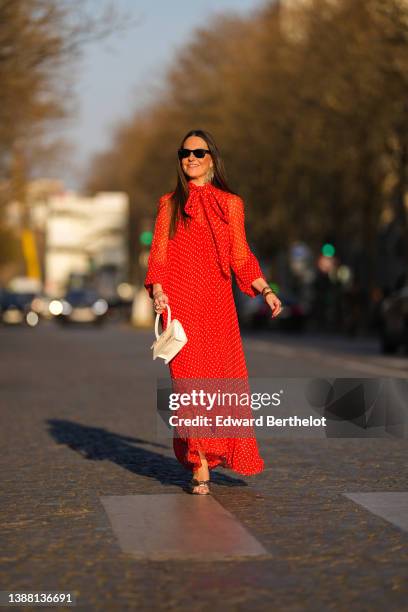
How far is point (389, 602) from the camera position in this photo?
235 inches

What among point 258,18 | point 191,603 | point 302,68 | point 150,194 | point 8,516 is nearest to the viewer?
point 191,603

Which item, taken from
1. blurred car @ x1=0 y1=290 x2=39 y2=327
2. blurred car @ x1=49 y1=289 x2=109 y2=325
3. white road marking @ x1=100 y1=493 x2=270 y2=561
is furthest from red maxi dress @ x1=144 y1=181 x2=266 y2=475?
blurred car @ x1=0 y1=290 x2=39 y2=327

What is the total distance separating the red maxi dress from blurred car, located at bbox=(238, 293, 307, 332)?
4466 cm

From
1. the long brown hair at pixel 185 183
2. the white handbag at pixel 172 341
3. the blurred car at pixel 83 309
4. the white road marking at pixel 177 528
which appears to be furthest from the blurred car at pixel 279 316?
the white road marking at pixel 177 528

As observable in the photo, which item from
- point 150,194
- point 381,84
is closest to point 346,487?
point 381,84

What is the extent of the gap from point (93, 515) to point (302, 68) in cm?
4261

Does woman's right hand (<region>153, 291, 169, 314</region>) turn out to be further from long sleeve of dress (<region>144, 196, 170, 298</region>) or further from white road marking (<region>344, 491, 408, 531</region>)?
white road marking (<region>344, 491, 408, 531</region>)

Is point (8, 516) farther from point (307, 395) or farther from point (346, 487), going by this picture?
point (307, 395)

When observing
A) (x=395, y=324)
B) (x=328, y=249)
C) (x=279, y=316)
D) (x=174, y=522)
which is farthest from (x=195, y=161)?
(x=279, y=316)

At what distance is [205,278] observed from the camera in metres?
8.96

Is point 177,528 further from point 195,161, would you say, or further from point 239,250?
point 195,161

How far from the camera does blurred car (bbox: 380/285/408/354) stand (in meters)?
31.6

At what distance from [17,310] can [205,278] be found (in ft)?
211

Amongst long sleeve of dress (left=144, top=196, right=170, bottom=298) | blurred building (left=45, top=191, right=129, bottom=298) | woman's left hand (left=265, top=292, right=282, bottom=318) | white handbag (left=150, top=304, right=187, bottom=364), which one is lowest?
Answer: blurred building (left=45, top=191, right=129, bottom=298)
